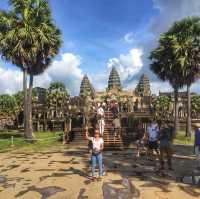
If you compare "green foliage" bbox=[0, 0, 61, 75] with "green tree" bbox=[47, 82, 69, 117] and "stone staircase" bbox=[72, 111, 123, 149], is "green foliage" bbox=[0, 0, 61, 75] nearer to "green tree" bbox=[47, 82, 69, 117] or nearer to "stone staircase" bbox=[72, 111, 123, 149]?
"stone staircase" bbox=[72, 111, 123, 149]

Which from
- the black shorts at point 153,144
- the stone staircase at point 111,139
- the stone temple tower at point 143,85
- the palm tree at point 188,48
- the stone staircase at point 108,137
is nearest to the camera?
the black shorts at point 153,144

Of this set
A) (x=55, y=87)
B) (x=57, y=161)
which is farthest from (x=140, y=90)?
(x=57, y=161)

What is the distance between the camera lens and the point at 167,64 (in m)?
32.4

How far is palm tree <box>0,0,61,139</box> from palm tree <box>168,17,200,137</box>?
11.2m

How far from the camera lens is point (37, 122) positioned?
4047 centimetres

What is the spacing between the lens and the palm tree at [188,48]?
31.2m

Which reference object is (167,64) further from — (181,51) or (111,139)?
(111,139)

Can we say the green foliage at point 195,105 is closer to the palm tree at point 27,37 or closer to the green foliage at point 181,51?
the green foliage at point 181,51

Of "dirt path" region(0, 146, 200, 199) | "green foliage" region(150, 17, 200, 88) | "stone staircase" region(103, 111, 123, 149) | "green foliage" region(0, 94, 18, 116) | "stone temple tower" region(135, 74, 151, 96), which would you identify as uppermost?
"stone temple tower" region(135, 74, 151, 96)

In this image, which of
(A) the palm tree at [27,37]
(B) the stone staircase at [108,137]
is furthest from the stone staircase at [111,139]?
(A) the palm tree at [27,37]

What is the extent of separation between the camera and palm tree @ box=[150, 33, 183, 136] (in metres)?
31.8

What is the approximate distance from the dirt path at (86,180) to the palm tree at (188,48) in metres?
16.3

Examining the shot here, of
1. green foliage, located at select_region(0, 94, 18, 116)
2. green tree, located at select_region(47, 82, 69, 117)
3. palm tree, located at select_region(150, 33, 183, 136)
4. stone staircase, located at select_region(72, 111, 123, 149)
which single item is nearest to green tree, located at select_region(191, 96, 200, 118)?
green tree, located at select_region(47, 82, 69, 117)

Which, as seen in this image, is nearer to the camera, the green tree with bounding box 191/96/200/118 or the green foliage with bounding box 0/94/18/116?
the green foliage with bounding box 0/94/18/116
